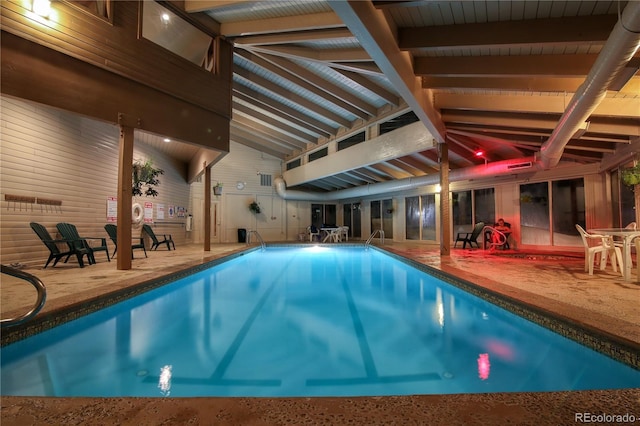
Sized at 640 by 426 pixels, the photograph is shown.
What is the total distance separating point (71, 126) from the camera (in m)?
5.62

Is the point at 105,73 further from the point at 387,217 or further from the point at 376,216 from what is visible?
the point at 376,216

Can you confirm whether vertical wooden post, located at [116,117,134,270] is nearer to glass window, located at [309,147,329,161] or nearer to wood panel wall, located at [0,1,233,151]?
wood panel wall, located at [0,1,233,151]

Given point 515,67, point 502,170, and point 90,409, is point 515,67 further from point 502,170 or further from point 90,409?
point 90,409

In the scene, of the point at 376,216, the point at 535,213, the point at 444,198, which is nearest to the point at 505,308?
the point at 444,198

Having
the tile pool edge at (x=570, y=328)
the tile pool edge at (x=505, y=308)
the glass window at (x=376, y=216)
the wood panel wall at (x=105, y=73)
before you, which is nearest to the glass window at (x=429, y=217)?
the glass window at (x=376, y=216)

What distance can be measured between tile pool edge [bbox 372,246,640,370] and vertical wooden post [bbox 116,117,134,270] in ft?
15.9

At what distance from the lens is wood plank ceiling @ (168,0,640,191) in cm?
284

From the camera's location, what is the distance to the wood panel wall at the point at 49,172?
4.53 meters

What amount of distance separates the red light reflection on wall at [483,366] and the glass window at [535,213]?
667 cm

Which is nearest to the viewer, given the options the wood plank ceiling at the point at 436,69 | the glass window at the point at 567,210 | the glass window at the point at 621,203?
the wood plank ceiling at the point at 436,69

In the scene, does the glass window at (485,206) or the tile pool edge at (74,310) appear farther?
the glass window at (485,206)

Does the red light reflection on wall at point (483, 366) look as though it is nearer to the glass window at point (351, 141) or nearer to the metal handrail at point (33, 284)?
the metal handrail at point (33, 284)

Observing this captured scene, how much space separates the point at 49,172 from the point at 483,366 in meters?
6.78

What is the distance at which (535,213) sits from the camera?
754 cm
